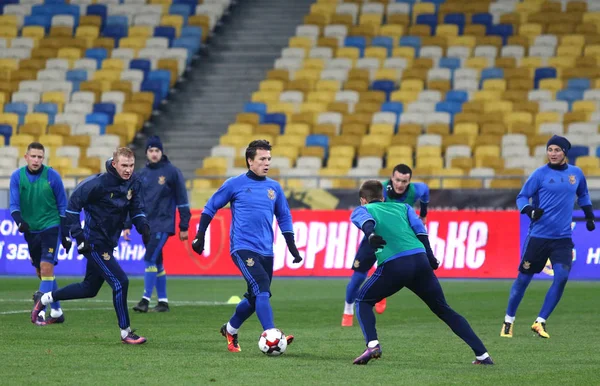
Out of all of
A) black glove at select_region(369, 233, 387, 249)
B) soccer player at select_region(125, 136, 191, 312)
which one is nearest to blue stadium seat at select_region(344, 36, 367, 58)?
soccer player at select_region(125, 136, 191, 312)

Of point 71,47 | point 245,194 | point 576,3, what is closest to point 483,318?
point 245,194

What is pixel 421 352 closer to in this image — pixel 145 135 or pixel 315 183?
pixel 315 183

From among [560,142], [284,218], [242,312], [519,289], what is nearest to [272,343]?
[242,312]

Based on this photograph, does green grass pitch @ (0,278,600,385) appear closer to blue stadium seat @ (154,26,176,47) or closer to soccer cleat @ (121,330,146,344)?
soccer cleat @ (121,330,146,344)

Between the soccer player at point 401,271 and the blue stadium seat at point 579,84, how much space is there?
21608mm

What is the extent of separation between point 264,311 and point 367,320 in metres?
1.14

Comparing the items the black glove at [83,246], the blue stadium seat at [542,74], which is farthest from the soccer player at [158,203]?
the blue stadium seat at [542,74]

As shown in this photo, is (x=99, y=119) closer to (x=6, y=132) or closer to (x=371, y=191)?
(x=6, y=132)

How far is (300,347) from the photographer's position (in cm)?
1197

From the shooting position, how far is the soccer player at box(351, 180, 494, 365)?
33.8ft

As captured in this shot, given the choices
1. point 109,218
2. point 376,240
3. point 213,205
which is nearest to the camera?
point 376,240

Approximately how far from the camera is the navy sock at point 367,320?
1043cm

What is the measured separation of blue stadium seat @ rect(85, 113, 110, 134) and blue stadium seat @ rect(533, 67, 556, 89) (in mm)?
11905

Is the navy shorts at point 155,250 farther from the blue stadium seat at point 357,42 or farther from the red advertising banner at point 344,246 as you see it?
the blue stadium seat at point 357,42
